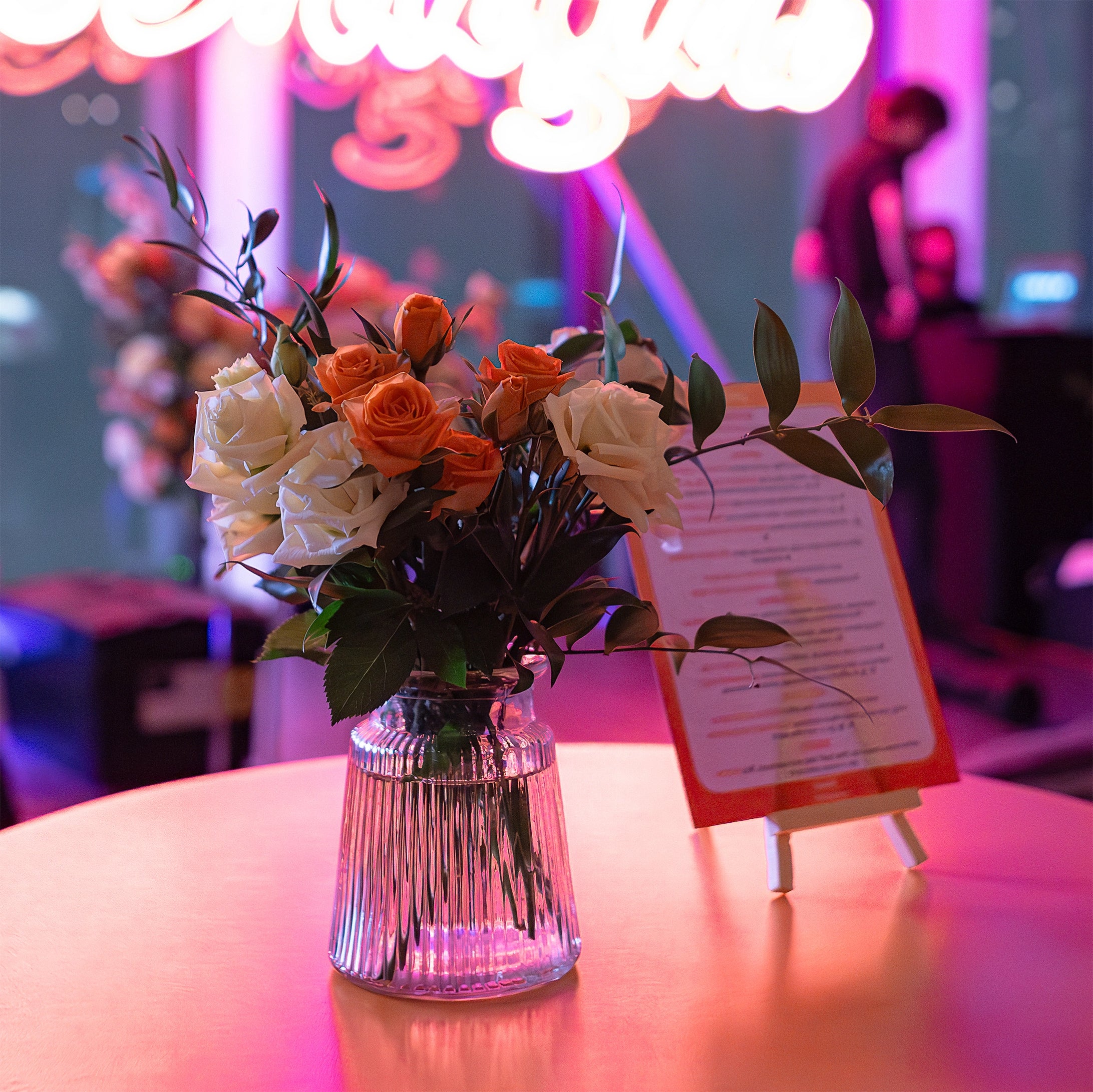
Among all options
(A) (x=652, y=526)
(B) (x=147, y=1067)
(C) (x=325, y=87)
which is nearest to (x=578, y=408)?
(A) (x=652, y=526)

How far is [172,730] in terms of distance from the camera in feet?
8.64

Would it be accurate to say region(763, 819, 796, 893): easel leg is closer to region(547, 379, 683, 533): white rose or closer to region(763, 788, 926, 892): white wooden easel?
region(763, 788, 926, 892): white wooden easel

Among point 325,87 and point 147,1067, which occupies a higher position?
point 325,87

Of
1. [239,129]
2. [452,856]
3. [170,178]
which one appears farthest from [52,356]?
[452,856]

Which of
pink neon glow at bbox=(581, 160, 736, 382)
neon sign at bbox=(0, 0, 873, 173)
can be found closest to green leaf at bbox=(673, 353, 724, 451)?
neon sign at bbox=(0, 0, 873, 173)

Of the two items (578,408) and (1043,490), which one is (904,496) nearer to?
(1043,490)

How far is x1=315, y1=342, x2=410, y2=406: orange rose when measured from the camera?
626 mm

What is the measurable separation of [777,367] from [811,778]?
353 millimetres

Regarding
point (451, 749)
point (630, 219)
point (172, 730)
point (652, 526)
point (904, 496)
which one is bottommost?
point (172, 730)

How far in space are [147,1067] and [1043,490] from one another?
360 centimetres

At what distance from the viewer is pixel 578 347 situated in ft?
2.59

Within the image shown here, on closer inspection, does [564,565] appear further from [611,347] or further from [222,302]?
[222,302]

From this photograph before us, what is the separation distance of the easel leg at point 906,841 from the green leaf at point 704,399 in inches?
15.4

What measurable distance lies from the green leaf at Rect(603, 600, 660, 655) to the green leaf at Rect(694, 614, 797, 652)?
0.14 ft
